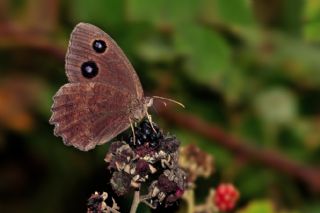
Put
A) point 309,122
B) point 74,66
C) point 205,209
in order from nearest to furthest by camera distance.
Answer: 1. point 74,66
2. point 205,209
3. point 309,122

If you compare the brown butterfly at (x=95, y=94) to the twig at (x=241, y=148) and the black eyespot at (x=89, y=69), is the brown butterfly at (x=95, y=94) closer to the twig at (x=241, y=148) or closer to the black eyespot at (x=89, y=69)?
the black eyespot at (x=89, y=69)

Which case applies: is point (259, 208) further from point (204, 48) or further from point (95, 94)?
point (204, 48)

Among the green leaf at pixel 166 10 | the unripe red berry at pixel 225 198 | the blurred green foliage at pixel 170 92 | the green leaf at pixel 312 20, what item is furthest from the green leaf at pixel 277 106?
the unripe red berry at pixel 225 198

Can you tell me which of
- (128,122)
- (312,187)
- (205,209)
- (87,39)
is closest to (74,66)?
(87,39)

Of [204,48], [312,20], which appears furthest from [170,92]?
[312,20]

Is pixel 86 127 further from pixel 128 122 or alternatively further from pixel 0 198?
pixel 0 198

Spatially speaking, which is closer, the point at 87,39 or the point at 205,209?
the point at 87,39
